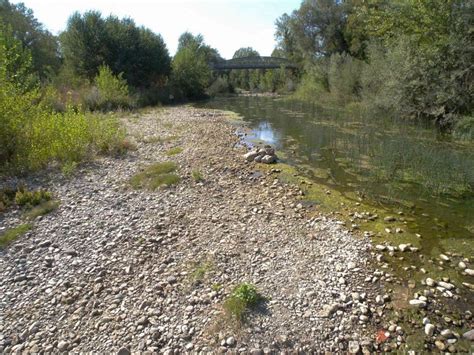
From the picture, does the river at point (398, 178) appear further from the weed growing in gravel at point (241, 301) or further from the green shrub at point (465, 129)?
the weed growing in gravel at point (241, 301)

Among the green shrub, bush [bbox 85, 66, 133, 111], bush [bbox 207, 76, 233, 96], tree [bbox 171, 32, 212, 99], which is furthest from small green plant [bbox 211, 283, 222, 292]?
bush [bbox 207, 76, 233, 96]

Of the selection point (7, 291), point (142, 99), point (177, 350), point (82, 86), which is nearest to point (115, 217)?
point (7, 291)

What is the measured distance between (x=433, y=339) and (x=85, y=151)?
1178 centimetres

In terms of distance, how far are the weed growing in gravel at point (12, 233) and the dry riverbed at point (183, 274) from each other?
0.63 feet

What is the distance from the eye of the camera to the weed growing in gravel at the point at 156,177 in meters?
9.76

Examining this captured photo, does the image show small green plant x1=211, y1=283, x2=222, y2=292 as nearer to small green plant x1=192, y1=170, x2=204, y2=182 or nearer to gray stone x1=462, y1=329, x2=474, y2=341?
gray stone x1=462, y1=329, x2=474, y2=341

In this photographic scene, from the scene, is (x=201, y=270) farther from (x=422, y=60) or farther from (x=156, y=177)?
(x=422, y=60)

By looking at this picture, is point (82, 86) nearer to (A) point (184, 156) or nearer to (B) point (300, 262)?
(A) point (184, 156)

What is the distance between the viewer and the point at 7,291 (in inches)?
206

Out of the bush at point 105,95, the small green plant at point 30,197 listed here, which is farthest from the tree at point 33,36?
the small green plant at point 30,197

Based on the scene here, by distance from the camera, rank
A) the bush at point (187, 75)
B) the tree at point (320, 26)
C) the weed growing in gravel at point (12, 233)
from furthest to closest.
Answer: the bush at point (187, 75)
the tree at point (320, 26)
the weed growing in gravel at point (12, 233)

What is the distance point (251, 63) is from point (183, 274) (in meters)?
58.8

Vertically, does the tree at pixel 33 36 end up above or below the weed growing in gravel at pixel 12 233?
above

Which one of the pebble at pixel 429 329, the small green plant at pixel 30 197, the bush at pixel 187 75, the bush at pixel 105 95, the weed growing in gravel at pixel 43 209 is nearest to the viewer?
the pebble at pixel 429 329
